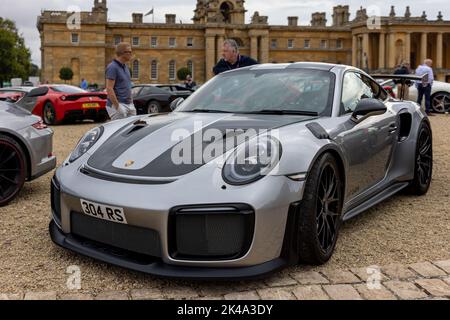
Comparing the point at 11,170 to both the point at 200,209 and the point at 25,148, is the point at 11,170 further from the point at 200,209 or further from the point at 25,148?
the point at 200,209

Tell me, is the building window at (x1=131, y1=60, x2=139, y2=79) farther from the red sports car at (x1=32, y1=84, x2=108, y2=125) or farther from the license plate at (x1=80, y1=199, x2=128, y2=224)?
the license plate at (x1=80, y1=199, x2=128, y2=224)

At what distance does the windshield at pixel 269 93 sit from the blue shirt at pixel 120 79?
262 centimetres

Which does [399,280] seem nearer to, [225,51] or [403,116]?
[403,116]

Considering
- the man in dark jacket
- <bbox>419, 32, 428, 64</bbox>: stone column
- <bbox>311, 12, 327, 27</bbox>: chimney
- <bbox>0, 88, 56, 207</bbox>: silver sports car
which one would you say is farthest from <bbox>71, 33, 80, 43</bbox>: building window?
<bbox>0, 88, 56, 207</bbox>: silver sports car

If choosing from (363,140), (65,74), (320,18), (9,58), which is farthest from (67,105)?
(320,18)

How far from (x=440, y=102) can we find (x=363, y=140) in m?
15.0

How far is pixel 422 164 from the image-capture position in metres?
5.97

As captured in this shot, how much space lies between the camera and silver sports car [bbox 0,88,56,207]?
5480mm

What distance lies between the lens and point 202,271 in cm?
319

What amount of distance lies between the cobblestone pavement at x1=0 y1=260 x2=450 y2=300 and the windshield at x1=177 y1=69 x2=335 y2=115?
1.40 metres

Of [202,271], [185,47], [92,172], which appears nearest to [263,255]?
[202,271]

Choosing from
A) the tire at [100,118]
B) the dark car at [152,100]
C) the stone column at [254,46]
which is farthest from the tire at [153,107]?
the stone column at [254,46]

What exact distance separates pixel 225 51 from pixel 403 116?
122 inches

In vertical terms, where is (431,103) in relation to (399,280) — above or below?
above
